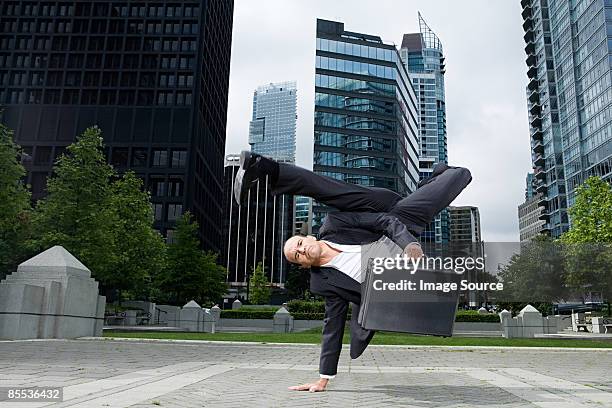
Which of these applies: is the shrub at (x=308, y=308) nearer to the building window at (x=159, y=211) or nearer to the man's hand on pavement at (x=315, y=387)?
the man's hand on pavement at (x=315, y=387)

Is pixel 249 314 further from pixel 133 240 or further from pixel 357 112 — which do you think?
pixel 357 112

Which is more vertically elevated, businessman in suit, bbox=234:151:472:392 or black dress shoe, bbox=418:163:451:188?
black dress shoe, bbox=418:163:451:188

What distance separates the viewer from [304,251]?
6.73m

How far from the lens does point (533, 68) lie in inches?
3809

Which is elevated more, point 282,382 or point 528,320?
point 528,320

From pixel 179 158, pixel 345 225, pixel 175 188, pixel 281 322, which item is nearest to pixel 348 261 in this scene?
pixel 345 225

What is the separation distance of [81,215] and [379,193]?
2182 centimetres

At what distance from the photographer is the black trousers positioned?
6586 millimetres

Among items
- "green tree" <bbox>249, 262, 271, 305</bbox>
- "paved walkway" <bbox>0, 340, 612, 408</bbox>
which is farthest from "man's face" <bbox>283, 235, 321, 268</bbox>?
"green tree" <bbox>249, 262, 271, 305</bbox>

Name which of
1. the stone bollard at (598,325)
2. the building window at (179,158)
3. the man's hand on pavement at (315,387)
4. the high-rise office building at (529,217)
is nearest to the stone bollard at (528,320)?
the stone bollard at (598,325)

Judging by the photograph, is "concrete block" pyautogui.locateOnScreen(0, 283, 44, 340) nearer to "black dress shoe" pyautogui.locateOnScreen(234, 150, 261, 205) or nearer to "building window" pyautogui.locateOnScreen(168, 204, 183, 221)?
"black dress shoe" pyautogui.locateOnScreen(234, 150, 261, 205)

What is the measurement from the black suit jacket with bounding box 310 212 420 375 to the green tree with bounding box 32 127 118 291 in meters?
20.1

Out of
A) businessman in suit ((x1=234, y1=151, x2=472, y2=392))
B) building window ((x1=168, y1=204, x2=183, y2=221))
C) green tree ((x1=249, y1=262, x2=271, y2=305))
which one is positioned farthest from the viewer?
green tree ((x1=249, y1=262, x2=271, y2=305))

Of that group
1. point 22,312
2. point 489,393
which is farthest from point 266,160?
point 22,312
